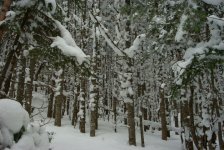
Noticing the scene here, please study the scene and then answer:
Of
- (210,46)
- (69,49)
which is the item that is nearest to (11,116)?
(69,49)

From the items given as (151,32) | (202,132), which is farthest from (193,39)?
(202,132)

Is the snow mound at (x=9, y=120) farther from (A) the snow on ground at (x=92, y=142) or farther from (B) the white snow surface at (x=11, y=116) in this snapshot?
(A) the snow on ground at (x=92, y=142)

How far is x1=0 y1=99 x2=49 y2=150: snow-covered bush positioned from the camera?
5.25 meters

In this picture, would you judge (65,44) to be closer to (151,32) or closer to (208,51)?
(208,51)

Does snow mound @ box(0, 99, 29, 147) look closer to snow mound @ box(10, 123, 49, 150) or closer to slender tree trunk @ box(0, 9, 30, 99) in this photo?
snow mound @ box(10, 123, 49, 150)

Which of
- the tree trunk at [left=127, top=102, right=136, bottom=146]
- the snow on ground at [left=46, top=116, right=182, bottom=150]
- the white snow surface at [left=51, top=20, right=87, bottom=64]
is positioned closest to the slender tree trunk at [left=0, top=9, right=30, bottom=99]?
the white snow surface at [left=51, top=20, right=87, bottom=64]

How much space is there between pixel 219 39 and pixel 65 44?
3.72 meters

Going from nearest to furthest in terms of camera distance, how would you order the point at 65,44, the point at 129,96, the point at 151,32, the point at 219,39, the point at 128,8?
the point at 65,44, the point at 219,39, the point at 128,8, the point at 151,32, the point at 129,96

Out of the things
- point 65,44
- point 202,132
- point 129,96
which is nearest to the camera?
point 65,44

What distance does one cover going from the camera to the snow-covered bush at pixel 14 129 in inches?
207

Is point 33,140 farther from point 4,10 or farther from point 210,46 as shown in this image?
point 210,46

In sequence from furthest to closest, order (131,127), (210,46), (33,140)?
(131,127) < (210,46) < (33,140)

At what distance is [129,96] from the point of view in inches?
605

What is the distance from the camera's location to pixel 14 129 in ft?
17.9
